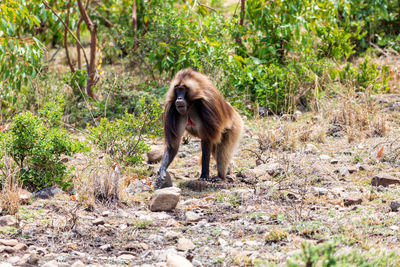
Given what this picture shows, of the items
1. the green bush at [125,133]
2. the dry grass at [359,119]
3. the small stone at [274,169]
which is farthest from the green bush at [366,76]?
the green bush at [125,133]

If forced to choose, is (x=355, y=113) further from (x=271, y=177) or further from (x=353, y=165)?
(x=271, y=177)

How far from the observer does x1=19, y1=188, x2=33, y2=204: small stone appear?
492cm

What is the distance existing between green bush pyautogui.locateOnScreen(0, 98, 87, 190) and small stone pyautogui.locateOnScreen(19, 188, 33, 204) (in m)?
0.17

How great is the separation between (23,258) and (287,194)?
2.52m

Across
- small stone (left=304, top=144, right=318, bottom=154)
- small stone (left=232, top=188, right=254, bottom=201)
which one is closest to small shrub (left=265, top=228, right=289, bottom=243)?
small stone (left=232, top=188, right=254, bottom=201)

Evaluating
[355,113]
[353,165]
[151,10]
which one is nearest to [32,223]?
[353,165]

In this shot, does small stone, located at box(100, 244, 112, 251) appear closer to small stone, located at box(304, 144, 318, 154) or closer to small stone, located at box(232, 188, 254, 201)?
small stone, located at box(232, 188, 254, 201)

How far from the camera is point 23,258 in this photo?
12.1 ft

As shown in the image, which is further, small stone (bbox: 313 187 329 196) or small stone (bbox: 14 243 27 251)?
small stone (bbox: 313 187 329 196)

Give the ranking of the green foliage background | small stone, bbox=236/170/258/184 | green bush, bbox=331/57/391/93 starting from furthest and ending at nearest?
green bush, bbox=331/57/391/93, the green foliage background, small stone, bbox=236/170/258/184

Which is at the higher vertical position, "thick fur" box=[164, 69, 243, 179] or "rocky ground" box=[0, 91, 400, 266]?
"thick fur" box=[164, 69, 243, 179]

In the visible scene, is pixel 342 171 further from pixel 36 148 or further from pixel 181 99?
pixel 36 148

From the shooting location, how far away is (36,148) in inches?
207

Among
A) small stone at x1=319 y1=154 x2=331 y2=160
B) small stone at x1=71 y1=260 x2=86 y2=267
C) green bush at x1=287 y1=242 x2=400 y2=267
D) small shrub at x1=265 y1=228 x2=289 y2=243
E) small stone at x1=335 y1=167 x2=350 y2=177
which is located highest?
green bush at x1=287 y1=242 x2=400 y2=267
